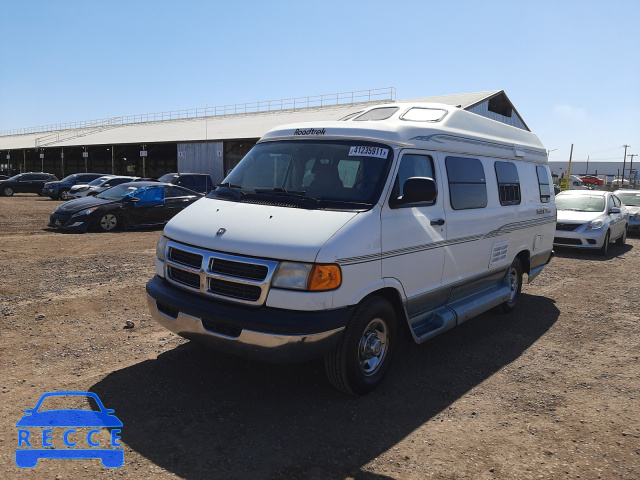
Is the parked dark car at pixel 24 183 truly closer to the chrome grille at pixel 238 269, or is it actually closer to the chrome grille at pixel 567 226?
the chrome grille at pixel 567 226

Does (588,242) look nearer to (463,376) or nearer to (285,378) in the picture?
(463,376)

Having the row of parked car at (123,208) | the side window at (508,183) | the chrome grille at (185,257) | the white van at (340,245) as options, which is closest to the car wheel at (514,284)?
the side window at (508,183)

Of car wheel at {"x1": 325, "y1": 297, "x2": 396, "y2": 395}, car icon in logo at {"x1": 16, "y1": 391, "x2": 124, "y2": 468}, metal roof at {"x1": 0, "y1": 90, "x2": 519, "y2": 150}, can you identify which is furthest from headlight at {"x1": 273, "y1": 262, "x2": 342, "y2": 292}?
metal roof at {"x1": 0, "y1": 90, "x2": 519, "y2": 150}

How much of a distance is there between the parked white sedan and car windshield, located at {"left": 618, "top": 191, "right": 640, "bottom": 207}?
342 cm

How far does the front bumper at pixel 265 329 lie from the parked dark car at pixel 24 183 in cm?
3133

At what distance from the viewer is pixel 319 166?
4.58m

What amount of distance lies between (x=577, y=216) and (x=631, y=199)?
6395mm

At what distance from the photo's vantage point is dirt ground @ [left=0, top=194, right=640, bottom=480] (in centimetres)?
333

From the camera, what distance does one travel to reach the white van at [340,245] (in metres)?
3.72

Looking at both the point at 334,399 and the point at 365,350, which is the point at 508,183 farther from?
the point at 334,399

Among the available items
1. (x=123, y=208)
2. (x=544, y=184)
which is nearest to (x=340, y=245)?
(x=544, y=184)

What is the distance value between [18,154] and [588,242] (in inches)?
2676

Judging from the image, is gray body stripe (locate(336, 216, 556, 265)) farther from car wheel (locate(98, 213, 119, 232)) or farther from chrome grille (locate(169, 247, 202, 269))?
car wheel (locate(98, 213, 119, 232))

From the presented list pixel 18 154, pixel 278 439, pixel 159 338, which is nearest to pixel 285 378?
pixel 278 439
